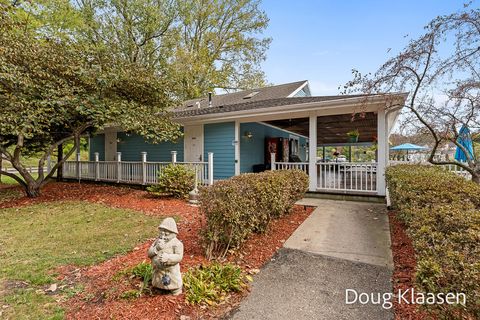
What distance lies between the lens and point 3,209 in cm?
694

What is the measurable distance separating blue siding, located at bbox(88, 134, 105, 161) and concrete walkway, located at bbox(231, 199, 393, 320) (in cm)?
1285

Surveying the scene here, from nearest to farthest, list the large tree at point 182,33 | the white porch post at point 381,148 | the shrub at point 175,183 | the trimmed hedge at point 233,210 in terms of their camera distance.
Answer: the trimmed hedge at point 233,210, the white porch post at point 381,148, the shrub at point 175,183, the large tree at point 182,33

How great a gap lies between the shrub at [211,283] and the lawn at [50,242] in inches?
46.6

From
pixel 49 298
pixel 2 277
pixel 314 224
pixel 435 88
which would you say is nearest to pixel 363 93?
pixel 435 88

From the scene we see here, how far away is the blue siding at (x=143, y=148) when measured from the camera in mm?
11133

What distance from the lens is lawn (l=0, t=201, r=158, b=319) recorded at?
257 cm

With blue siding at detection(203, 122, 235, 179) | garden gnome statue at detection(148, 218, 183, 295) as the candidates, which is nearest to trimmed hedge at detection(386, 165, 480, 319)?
garden gnome statue at detection(148, 218, 183, 295)

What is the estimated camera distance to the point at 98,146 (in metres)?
14.2

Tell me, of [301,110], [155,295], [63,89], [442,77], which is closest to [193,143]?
[63,89]

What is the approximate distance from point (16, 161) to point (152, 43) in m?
16.4

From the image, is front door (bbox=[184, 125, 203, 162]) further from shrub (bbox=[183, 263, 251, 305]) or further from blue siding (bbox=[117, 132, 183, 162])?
shrub (bbox=[183, 263, 251, 305])

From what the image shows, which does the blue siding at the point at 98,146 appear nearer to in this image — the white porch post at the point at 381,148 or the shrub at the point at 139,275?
the shrub at the point at 139,275

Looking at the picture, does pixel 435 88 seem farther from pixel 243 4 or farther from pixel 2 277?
pixel 243 4

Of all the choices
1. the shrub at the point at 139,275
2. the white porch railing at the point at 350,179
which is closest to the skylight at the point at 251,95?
the white porch railing at the point at 350,179
